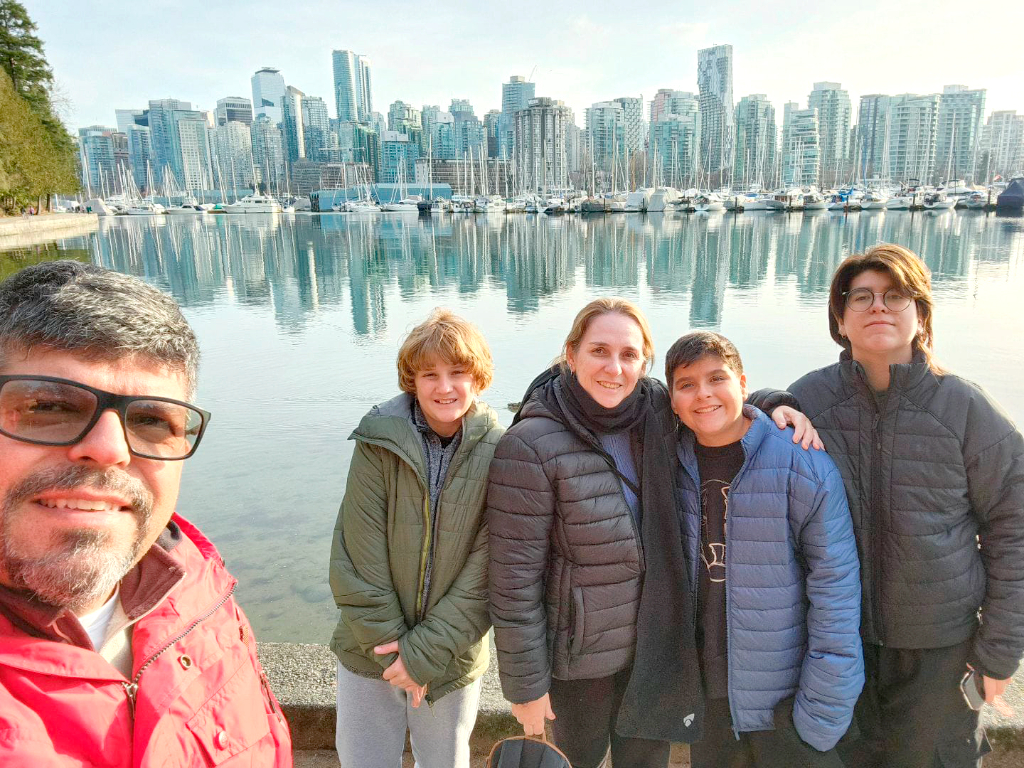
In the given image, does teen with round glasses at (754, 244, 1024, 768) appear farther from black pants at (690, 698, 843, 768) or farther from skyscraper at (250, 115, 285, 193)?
skyscraper at (250, 115, 285, 193)

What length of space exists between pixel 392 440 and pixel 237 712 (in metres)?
1.03

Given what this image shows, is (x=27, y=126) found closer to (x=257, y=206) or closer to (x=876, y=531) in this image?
(x=876, y=531)

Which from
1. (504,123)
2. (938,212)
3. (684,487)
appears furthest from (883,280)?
(504,123)

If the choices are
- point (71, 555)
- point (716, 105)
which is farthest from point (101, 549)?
point (716, 105)

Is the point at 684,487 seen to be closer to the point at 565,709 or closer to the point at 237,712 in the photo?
the point at 565,709

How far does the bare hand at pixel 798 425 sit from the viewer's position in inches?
93.4

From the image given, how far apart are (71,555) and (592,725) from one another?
6.17 ft

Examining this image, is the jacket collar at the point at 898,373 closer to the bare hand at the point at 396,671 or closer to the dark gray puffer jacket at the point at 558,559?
the dark gray puffer jacket at the point at 558,559

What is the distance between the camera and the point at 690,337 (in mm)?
2480

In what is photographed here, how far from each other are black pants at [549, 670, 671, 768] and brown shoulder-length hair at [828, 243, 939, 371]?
5.33 ft

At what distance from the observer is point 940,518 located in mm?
2314

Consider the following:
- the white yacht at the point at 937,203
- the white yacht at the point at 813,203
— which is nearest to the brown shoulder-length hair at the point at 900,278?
the white yacht at the point at 937,203

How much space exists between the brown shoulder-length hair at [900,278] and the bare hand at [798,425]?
43cm

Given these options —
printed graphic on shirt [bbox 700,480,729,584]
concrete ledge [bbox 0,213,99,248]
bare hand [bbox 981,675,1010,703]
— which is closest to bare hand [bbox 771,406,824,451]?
printed graphic on shirt [bbox 700,480,729,584]
